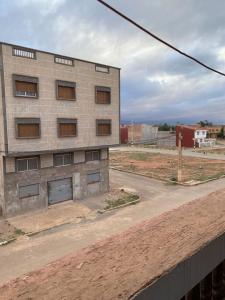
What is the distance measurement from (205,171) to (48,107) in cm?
2566

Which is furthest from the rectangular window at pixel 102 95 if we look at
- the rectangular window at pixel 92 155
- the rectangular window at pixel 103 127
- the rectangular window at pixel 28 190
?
the rectangular window at pixel 28 190

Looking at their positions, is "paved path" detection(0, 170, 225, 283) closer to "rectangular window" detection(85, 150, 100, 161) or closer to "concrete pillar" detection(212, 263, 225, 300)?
"rectangular window" detection(85, 150, 100, 161)

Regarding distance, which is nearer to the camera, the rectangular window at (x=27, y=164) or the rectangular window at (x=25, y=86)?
the rectangular window at (x=25, y=86)

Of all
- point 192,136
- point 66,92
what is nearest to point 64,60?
point 66,92

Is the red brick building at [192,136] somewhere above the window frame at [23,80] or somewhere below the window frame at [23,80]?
below

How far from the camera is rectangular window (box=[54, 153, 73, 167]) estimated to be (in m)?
24.5

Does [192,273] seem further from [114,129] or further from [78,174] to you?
[114,129]

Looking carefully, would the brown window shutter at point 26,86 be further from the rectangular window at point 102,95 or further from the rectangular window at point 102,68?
the rectangular window at point 102,68

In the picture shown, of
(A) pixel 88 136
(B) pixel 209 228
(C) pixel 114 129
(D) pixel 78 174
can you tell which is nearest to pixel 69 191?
(D) pixel 78 174

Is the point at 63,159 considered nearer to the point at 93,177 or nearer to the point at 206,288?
the point at 93,177

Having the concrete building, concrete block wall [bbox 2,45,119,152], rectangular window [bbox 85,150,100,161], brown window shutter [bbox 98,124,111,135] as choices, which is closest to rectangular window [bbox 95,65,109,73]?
concrete block wall [bbox 2,45,119,152]

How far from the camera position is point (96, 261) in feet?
18.5

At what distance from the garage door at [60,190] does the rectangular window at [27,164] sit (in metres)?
1.97

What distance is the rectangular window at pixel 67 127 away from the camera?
24106 millimetres
